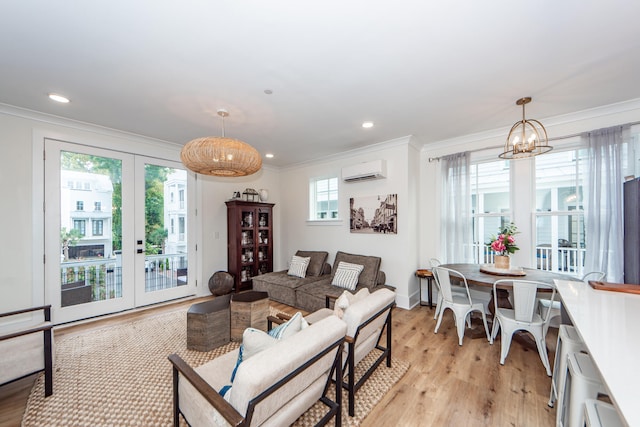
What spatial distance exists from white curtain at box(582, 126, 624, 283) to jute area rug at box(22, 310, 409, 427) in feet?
→ 8.60

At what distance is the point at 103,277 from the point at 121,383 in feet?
6.82

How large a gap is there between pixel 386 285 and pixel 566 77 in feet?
10.6

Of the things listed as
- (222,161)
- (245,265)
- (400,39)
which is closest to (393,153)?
(400,39)

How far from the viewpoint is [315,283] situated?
13.6 feet

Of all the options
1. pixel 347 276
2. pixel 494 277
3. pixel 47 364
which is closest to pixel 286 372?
pixel 47 364

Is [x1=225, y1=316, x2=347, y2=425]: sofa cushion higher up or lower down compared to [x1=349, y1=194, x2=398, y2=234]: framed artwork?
lower down

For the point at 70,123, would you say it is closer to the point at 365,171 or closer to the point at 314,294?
the point at 314,294

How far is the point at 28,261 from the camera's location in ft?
9.87

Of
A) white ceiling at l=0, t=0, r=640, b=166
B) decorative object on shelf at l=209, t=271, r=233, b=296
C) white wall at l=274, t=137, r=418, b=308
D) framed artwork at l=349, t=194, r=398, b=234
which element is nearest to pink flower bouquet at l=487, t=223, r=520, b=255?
white wall at l=274, t=137, r=418, b=308

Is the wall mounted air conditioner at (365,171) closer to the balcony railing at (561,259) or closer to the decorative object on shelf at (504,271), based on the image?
the decorative object on shelf at (504,271)

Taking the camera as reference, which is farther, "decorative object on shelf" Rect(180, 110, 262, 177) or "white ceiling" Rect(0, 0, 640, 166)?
"decorative object on shelf" Rect(180, 110, 262, 177)

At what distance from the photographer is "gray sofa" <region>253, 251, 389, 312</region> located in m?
3.77

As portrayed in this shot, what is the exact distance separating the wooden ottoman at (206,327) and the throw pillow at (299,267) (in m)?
1.94

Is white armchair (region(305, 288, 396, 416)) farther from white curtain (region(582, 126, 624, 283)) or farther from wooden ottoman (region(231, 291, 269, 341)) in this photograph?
white curtain (region(582, 126, 624, 283))
